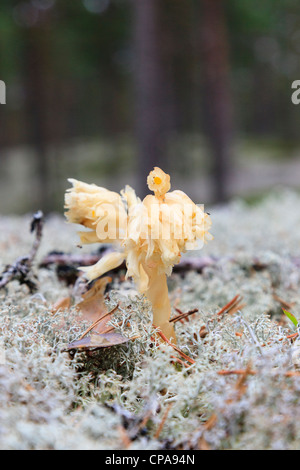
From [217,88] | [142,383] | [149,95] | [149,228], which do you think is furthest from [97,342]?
[217,88]

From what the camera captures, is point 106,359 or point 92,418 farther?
point 106,359

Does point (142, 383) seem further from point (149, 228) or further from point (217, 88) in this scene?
point (217, 88)

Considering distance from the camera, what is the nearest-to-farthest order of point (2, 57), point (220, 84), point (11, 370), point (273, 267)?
point (11, 370), point (273, 267), point (220, 84), point (2, 57)

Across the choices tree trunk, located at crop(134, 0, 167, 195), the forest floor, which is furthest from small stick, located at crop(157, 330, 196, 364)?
tree trunk, located at crop(134, 0, 167, 195)

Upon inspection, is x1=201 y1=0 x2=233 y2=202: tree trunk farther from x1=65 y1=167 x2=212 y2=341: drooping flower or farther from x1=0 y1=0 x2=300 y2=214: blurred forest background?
x1=65 y1=167 x2=212 y2=341: drooping flower

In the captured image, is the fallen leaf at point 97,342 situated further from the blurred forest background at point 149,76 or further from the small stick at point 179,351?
the blurred forest background at point 149,76

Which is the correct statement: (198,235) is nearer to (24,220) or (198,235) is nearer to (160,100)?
(24,220)

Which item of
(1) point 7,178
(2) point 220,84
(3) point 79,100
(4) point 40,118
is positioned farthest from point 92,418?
(3) point 79,100
